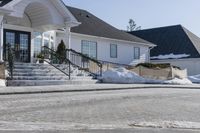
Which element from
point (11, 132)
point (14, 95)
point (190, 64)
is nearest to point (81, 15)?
point (190, 64)

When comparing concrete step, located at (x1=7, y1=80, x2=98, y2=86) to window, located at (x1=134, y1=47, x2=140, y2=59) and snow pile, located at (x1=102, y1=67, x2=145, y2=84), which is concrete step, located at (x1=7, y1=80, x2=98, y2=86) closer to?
snow pile, located at (x1=102, y1=67, x2=145, y2=84)

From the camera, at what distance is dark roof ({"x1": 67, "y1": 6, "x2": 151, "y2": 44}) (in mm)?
38094

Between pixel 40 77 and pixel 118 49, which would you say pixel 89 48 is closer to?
pixel 118 49

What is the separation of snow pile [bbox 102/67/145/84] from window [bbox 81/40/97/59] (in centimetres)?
625

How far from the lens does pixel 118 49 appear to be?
4097 centimetres

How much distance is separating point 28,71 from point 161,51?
2942 cm

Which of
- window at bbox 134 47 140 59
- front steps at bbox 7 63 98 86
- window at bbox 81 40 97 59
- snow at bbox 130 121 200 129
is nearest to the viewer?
snow at bbox 130 121 200 129

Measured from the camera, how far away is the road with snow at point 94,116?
9.63 metres

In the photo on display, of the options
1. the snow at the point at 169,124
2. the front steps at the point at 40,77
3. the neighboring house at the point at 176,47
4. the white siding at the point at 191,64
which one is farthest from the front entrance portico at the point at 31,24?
the neighboring house at the point at 176,47

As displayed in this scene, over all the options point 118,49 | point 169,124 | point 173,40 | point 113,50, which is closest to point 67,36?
point 113,50

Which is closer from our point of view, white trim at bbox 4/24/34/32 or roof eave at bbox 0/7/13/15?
roof eave at bbox 0/7/13/15

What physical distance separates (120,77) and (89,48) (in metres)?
8.04

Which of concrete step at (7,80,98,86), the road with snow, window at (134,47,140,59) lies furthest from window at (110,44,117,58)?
the road with snow

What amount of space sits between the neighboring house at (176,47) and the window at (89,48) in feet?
44.7
